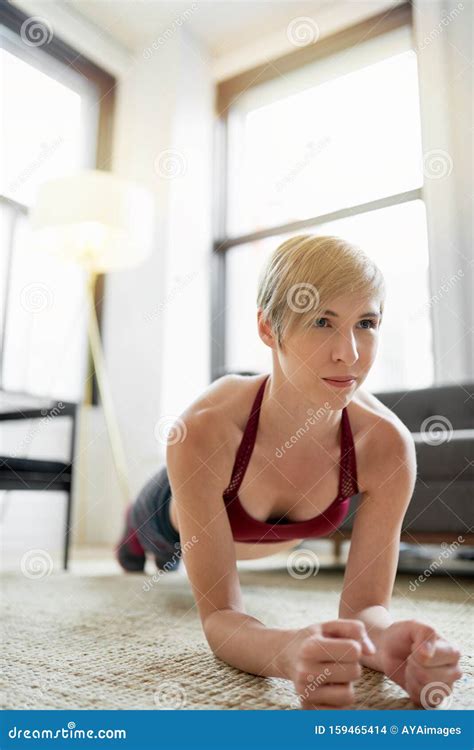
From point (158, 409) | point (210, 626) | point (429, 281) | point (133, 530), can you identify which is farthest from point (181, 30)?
point (210, 626)

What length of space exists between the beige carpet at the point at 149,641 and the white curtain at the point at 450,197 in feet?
3.23

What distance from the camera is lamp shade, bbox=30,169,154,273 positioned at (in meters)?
2.05

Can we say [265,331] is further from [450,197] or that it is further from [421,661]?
[450,197]

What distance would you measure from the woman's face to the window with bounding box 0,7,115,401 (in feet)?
4.50

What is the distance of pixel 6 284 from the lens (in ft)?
7.49

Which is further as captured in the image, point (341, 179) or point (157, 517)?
point (341, 179)

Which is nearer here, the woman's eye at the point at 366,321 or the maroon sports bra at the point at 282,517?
the woman's eye at the point at 366,321

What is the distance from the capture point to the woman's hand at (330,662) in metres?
0.42

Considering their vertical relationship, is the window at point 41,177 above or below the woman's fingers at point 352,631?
above

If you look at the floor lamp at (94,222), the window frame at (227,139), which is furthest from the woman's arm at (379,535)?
the floor lamp at (94,222)

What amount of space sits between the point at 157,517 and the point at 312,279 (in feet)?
2.58

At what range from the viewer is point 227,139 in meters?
2.70

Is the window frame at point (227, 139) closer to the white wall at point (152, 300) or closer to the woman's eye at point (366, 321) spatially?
the white wall at point (152, 300)

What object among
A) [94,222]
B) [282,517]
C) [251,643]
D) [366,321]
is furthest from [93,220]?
[251,643]
